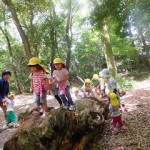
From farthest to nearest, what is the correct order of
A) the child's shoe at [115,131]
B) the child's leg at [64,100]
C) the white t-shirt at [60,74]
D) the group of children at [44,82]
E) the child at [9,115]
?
the child at [9,115]
the child's leg at [64,100]
the white t-shirt at [60,74]
the child's shoe at [115,131]
the group of children at [44,82]

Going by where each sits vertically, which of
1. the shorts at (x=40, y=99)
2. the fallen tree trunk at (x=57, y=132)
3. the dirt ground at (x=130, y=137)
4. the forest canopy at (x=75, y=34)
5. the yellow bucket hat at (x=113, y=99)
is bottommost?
the dirt ground at (x=130, y=137)

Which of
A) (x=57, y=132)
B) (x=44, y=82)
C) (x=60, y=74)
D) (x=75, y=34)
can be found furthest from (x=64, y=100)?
(x=75, y=34)

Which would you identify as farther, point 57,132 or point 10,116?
point 10,116

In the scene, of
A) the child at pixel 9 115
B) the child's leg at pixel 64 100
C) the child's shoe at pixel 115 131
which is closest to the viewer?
the child's shoe at pixel 115 131

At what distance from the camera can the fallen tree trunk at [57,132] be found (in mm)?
4465

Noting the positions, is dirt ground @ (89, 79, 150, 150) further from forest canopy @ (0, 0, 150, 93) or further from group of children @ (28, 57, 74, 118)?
forest canopy @ (0, 0, 150, 93)

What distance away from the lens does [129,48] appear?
2225 centimetres

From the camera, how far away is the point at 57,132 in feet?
16.2

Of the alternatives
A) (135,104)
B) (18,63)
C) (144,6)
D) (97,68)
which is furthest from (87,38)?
(144,6)

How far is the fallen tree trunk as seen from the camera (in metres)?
4.46

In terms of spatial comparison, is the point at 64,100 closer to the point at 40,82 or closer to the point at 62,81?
the point at 62,81

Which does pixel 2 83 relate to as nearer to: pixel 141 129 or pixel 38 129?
pixel 38 129

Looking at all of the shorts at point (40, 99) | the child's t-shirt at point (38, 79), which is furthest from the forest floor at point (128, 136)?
the child's t-shirt at point (38, 79)

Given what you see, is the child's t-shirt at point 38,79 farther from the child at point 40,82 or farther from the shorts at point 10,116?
the shorts at point 10,116
